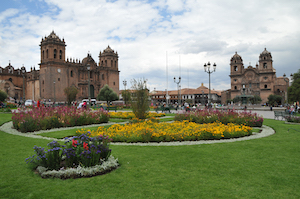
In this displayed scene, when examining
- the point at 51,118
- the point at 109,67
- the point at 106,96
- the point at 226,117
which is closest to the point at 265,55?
the point at 109,67

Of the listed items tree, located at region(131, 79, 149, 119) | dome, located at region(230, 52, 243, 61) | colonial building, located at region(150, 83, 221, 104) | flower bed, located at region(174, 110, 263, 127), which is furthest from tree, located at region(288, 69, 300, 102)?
colonial building, located at region(150, 83, 221, 104)

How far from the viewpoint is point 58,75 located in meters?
55.0

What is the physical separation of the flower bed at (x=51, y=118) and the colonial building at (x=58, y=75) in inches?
1275

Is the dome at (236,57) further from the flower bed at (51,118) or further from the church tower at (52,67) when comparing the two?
the flower bed at (51,118)

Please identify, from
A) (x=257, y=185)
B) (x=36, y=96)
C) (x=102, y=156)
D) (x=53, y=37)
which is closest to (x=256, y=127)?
(x=257, y=185)

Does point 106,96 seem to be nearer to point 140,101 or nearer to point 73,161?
point 140,101

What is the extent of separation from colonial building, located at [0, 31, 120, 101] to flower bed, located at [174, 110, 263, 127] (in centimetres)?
3468

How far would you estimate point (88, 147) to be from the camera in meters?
5.71

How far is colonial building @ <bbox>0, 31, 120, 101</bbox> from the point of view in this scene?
53.8 metres

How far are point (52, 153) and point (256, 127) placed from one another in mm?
12926

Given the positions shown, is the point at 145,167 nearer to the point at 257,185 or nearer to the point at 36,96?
the point at 257,185

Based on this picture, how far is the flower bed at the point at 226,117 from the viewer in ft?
47.8

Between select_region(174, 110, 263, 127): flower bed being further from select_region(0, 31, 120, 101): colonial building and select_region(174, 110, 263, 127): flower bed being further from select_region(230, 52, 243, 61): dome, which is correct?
select_region(230, 52, 243, 61): dome

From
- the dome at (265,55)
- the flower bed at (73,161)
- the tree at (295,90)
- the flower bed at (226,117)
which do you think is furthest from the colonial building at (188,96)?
the flower bed at (73,161)
